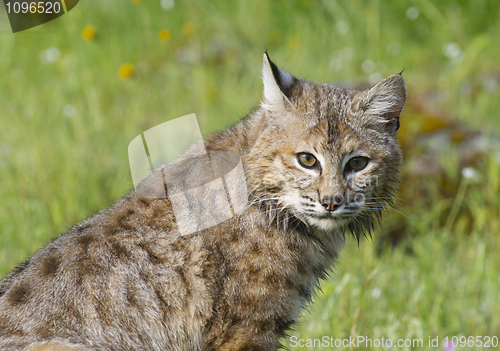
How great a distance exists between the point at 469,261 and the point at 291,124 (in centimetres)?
342

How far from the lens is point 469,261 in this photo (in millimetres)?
5750

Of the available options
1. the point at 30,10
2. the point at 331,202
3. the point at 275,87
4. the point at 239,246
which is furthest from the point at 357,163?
the point at 30,10

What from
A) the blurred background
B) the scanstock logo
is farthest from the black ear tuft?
the scanstock logo

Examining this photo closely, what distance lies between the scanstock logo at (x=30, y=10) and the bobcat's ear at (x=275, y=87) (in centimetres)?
184

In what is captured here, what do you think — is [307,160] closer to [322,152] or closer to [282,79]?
[322,152]

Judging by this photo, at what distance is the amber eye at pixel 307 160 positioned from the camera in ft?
10.6

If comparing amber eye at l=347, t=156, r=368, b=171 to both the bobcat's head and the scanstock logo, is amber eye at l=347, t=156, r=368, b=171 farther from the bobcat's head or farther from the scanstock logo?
the scanstock logo

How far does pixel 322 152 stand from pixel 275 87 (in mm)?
489

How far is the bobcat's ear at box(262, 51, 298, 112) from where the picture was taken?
323 centimetres

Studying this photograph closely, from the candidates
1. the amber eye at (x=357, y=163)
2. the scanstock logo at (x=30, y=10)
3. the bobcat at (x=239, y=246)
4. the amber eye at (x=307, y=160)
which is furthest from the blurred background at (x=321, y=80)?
the amber eye at (x=307, y=160)

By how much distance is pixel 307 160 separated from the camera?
3.26m

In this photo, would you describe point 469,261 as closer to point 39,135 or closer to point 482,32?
point 39,135

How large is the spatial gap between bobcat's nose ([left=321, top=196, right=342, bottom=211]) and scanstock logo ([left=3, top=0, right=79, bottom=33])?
2537 mm

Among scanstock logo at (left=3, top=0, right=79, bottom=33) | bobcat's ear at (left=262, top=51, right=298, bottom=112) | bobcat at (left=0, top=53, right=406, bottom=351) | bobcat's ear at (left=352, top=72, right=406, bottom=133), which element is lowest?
bobcat at (left=0, top=53, right=406, bottom=351)
